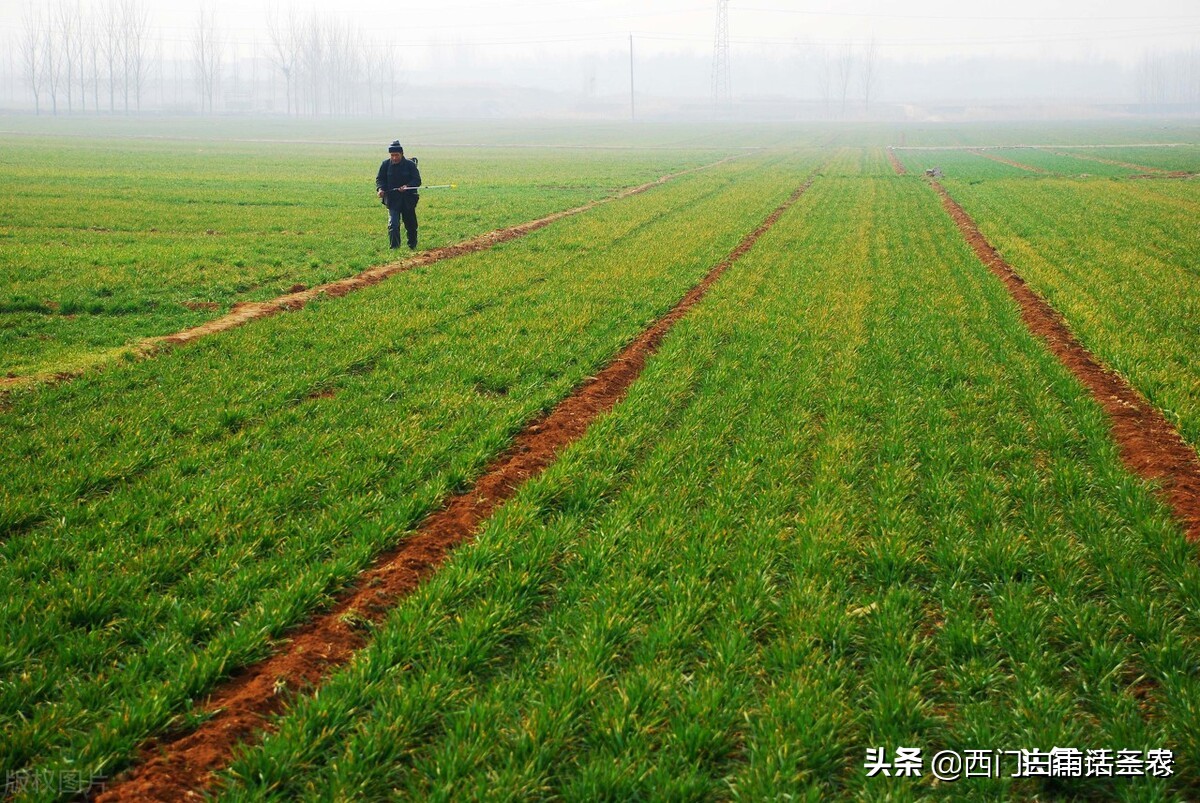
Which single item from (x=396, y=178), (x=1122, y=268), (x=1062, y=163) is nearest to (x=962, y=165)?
(x=1062, y=163)

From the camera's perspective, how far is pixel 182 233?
72.1 ft

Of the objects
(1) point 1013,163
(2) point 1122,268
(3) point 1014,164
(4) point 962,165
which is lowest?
(2) point 1122,268

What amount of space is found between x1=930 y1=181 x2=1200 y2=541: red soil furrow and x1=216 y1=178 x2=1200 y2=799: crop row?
0.89 ft

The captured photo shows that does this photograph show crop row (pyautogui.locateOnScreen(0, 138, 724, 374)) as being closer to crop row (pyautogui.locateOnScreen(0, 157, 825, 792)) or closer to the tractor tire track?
crop row (pyautogui.locateOnScreen(0, 157, 825, 792))

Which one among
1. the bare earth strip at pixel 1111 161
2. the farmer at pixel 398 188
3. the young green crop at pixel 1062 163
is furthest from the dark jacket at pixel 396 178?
the bare earth strip at pixel 1111 161

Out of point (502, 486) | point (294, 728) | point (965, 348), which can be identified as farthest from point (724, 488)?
point (965, 348)

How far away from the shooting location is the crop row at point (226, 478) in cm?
412

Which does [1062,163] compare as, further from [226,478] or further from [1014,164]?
[226,478]

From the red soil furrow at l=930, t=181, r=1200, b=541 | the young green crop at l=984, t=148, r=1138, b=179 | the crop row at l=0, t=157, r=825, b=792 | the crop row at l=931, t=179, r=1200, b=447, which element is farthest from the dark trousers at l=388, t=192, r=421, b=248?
the young green crop at l=984, t=148, r=1138, b=179

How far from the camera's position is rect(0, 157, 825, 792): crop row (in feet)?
13.5

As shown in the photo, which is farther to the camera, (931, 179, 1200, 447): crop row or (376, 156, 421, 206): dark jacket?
(376, 156, 421, 206): dark jacket

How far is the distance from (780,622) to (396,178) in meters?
16.2

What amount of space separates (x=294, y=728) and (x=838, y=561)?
3.44 metres

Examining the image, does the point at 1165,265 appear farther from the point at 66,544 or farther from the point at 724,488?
the point at 66,544
